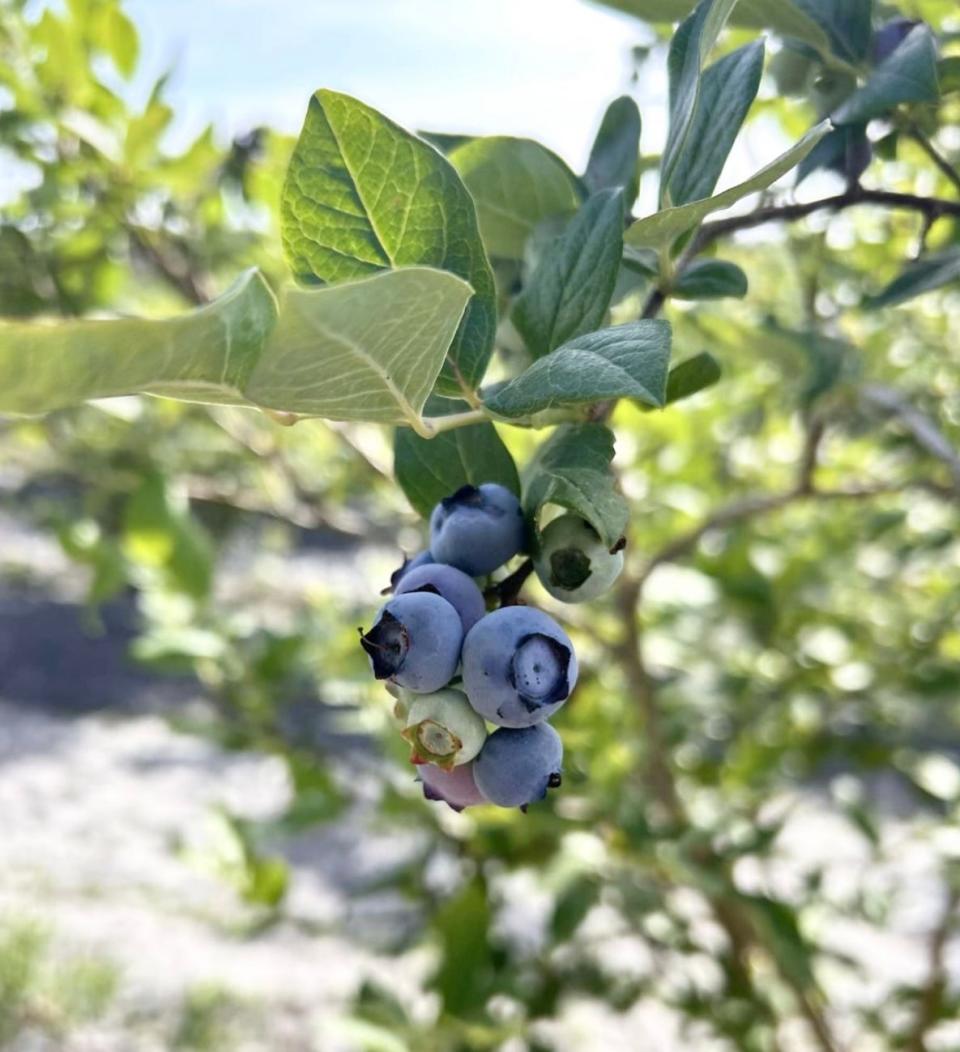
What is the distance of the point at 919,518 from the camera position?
129 cm

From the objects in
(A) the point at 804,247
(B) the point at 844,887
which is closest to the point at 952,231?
(A) the point at 804,247

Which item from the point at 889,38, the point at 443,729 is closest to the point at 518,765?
the point at 443,729

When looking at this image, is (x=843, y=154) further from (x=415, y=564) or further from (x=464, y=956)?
(x=464, y=956)

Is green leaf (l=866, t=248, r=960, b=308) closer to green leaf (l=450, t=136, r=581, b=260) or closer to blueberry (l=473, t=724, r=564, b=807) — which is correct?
green leaf (l=450, t=136, r=581, b=260)

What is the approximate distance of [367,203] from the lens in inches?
12.5

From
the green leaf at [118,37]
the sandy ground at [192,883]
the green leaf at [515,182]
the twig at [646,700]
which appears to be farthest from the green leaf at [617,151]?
the sandy ground at [192,883]

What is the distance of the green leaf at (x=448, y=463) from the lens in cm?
38

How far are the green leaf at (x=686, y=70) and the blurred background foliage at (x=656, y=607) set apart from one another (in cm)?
42

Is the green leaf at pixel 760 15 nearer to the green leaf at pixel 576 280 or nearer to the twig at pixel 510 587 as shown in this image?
the green leaf at pixel 576 280

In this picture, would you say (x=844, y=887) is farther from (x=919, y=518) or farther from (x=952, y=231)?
(x=952, y=231)

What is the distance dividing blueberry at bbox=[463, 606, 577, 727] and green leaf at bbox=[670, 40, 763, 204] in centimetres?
14

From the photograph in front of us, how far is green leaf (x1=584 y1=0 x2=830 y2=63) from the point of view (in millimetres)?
403

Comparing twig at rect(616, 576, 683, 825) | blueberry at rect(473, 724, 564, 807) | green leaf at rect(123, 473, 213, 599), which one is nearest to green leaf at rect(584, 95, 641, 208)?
blueberry at rect(473, 724, 564, 807)

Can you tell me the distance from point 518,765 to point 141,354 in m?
0.18
